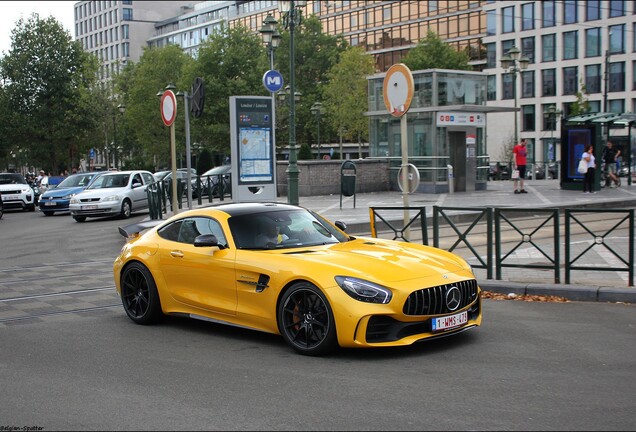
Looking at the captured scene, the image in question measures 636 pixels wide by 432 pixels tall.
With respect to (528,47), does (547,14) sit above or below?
above

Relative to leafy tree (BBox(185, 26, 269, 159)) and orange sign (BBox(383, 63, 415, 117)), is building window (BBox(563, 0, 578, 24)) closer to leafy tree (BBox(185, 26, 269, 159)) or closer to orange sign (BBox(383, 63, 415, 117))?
leafy tree (BBox(185, 26, 269, 159))

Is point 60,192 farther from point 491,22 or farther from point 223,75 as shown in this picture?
point 491,22

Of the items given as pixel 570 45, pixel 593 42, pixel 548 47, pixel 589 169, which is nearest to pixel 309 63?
pixel 548 47

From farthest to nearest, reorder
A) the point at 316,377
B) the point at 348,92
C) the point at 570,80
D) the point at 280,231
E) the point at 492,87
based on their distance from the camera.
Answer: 1. the point at 492,87
2. the point at 570,80
3. the point at 348,92
4. the point at 280,231
5. the point at 316,377

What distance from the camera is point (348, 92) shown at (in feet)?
232

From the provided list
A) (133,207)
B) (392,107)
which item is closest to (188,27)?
(133,207)

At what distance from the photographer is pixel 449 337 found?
7457 mm

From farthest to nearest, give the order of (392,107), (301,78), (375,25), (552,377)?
(375,25), (301,78), (392,107), (552,377)

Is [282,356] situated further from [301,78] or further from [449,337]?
[301,78]

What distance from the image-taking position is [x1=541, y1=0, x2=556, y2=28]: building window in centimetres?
7425

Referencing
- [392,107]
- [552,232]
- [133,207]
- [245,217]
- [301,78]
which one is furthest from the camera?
[301,78]

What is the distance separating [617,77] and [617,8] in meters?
6.04

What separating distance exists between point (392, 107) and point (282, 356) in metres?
5.65

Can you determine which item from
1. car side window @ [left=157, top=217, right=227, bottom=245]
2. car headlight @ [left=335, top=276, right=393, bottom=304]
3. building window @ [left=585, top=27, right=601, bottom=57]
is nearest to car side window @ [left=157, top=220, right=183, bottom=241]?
car side window @ [left=157, top=217, right=227, bottom=245]
